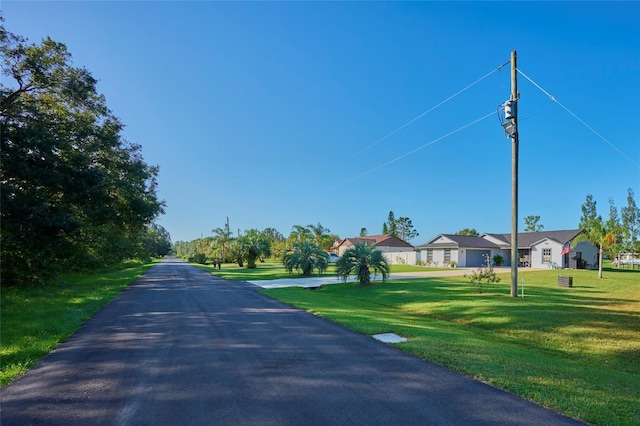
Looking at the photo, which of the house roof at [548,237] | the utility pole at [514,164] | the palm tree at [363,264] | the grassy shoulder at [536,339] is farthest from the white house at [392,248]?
the grassy shoulder at [536,339]

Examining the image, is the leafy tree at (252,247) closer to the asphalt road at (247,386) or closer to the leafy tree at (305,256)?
the leafy tree at (305,256)

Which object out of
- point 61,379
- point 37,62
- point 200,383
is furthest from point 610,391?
point 37,62

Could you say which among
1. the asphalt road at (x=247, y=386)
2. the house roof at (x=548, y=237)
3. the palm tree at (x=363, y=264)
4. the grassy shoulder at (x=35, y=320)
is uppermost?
the house roof at (x=548, y=237)

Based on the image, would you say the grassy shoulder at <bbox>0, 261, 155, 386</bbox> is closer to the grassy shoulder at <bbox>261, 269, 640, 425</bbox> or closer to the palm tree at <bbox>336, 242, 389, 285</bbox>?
the grassy shoulder at <bbox>261, 269, 640, 425</bbox>

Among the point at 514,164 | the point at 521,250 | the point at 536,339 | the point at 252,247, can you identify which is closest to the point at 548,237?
the point at 521,250

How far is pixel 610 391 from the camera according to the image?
4.67 metres

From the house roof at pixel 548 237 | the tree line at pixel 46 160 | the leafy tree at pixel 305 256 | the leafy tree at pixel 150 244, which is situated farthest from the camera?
the leafy tree at pixel 150 244

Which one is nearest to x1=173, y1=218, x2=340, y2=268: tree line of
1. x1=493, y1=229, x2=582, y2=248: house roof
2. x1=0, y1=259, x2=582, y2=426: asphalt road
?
x1=493, y1=229, x2=582, y2=248: house roof

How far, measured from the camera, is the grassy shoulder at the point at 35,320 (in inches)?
229

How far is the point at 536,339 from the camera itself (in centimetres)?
868

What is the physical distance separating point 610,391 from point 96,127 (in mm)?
21624

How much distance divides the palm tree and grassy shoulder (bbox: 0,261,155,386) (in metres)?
11.1

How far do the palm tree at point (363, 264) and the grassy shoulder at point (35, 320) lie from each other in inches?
436

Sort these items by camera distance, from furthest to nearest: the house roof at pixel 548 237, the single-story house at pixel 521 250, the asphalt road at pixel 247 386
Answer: the house roof at pixel 548 237, the single-story house at pixel 521 250, the asphalt road at pixel 247 386
